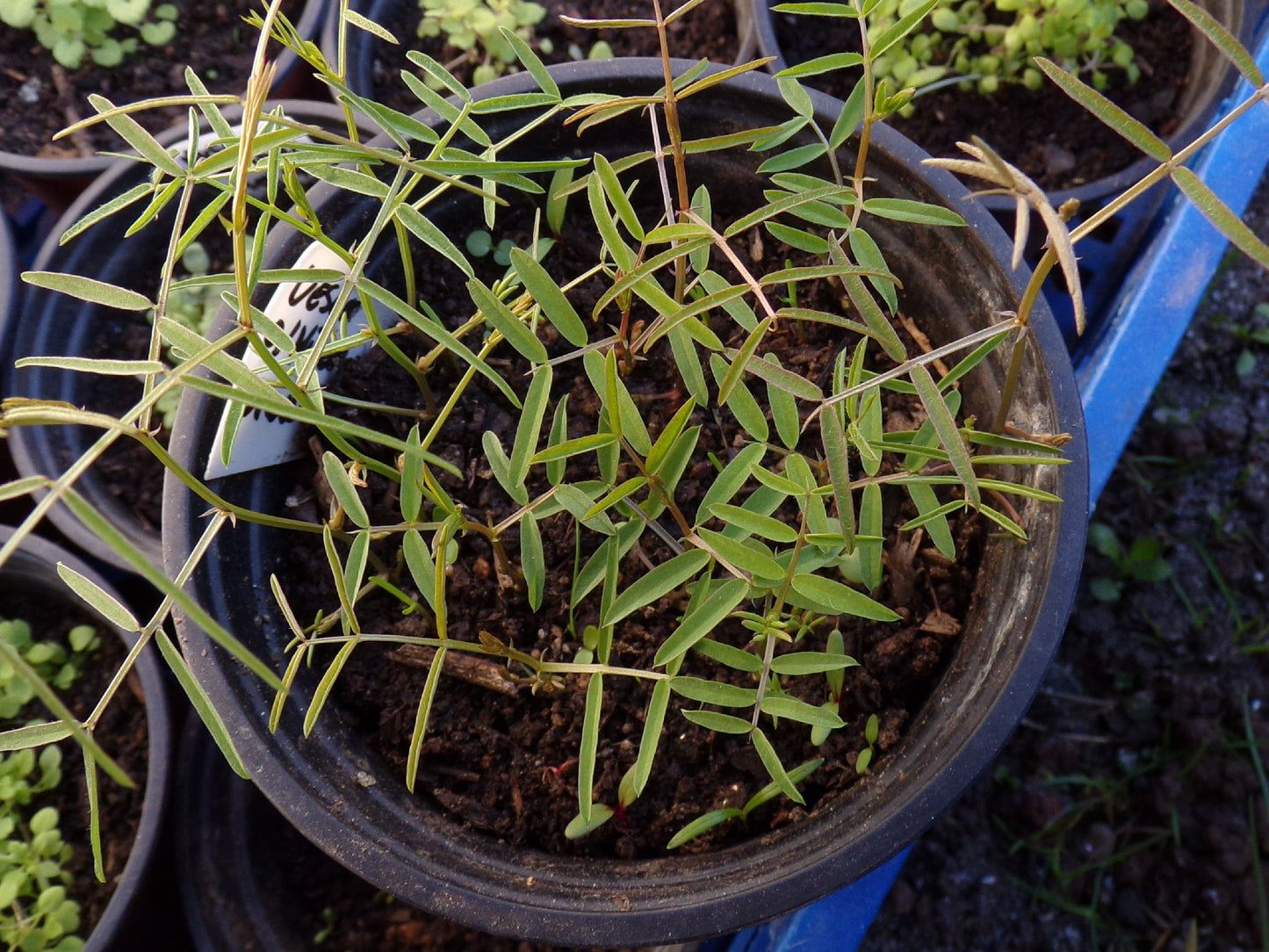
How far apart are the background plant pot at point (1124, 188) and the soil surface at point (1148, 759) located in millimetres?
376

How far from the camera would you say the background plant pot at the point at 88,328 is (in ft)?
3.56

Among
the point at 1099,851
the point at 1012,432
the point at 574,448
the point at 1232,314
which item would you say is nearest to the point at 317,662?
the point at 574,448

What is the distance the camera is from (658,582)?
0.65 m

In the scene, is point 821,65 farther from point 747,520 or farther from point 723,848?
point 723,848

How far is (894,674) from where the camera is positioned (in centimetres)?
78

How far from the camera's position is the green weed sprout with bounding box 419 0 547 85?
3.78ft

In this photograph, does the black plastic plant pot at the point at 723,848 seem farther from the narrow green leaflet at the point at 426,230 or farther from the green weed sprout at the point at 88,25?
the green weed sprout at the point at 88,25

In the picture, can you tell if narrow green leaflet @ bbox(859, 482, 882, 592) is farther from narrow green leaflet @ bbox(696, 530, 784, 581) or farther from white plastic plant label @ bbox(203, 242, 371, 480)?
white plastic plant label @ bbox(203, 242, 371, 480)

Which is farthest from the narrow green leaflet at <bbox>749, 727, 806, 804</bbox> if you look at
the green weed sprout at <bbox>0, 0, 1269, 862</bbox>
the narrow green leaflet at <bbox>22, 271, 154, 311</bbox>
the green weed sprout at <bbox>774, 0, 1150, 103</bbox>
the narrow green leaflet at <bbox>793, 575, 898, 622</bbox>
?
the green weed sprout at <bbox>774, 0, 1150, 103</bbox>

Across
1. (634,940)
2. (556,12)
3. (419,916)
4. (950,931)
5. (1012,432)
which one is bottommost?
(950,931)

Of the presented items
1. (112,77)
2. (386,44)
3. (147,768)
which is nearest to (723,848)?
(147,768)

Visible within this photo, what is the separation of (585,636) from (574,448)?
21 cm

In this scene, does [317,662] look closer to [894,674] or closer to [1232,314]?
[894,674]

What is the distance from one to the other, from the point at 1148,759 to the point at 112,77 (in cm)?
192
